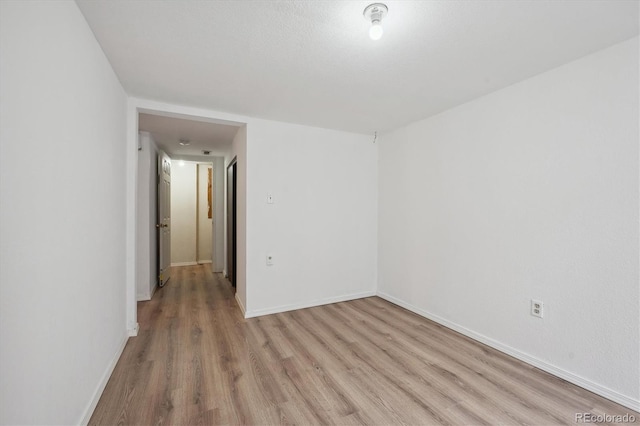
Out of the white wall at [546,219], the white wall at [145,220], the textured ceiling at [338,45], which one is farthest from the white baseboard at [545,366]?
the white wall at [145,220]

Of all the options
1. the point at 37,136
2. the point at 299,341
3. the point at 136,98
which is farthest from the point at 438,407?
the point at 136,98

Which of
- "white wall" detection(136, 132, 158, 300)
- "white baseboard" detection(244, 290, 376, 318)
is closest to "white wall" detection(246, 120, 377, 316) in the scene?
"white baseboard" detection(244, 290, 376, 318)

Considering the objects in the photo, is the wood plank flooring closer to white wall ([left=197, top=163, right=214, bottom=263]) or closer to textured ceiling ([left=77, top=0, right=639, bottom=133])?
textured ceiling ([left=77, top=0, right=639, bottom=133])

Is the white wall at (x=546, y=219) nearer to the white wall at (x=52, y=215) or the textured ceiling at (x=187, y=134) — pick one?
the textured ceiling at (x=187, y=134)

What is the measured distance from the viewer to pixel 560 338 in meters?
2.08

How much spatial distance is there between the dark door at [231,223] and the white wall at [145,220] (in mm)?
1144

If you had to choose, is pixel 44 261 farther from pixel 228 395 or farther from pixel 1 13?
pixel 228 395

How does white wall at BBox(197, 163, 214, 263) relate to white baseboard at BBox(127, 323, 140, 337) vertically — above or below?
above

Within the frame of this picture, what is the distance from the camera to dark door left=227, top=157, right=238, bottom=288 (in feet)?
14.8

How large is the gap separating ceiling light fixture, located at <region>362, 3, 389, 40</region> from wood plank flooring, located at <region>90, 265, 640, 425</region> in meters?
2.20

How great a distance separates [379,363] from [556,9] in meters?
2.56

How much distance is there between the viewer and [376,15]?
4.89 ft

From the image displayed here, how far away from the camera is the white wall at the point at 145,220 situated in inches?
152

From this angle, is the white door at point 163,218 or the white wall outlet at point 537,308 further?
the white door at point 163,218
